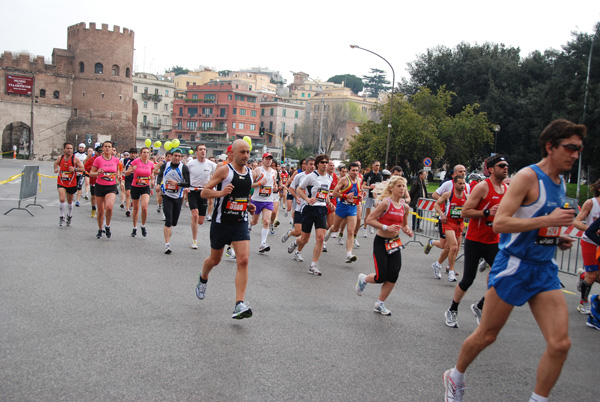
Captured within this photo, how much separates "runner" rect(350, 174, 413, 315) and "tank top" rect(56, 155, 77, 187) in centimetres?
862

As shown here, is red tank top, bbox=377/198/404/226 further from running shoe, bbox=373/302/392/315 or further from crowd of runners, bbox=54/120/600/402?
running shoe, bbox=373/302/392/315

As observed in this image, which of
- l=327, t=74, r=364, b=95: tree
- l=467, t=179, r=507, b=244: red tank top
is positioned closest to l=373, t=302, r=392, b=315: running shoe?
l=467, t=179, r=507, b=244: red tank top

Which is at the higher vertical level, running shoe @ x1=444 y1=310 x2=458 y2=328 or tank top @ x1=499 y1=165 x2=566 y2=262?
tank top @ x1=499 y1=165 x2=566 y2=262

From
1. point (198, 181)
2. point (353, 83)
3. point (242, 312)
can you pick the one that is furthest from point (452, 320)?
point (353, 83)

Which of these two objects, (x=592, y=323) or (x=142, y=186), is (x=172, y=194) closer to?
(x=142, y=186)

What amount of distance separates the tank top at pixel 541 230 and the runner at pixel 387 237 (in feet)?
9.86

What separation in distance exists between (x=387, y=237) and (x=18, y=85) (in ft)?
276

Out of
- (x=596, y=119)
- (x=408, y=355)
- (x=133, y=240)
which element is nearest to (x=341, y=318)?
(x=408, y=355)

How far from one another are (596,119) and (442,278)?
27.9m

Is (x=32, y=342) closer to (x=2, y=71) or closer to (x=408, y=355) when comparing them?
(x=408, y=355)

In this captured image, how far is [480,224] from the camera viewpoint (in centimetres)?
673

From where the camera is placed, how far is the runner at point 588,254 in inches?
294

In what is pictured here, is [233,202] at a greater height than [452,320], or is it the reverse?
[233,202]

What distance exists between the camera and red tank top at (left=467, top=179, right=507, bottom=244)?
664cm
